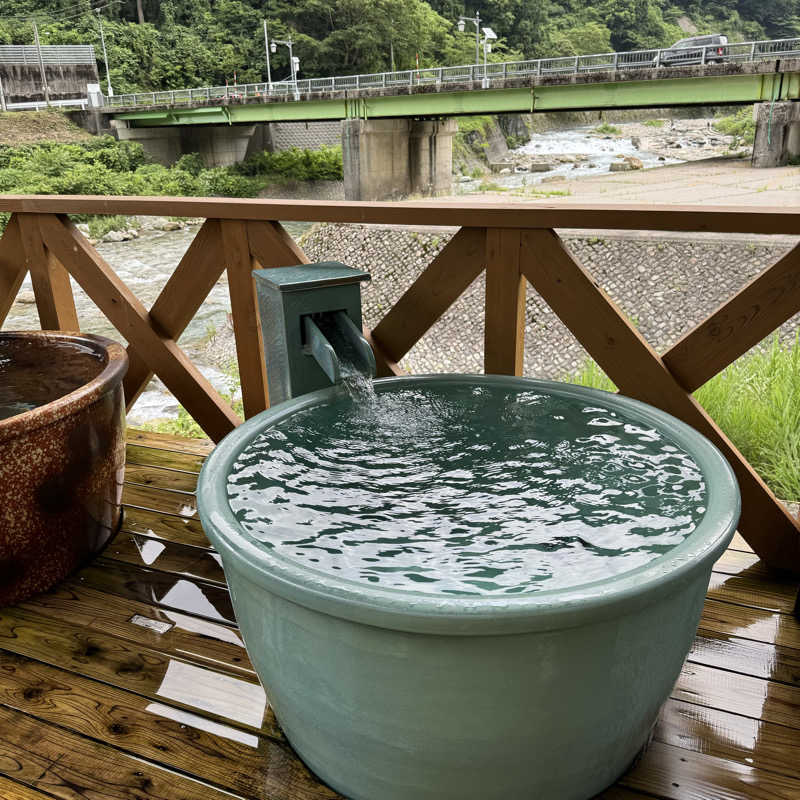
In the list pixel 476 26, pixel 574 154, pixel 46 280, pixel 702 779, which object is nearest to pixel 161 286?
pixel 46 280

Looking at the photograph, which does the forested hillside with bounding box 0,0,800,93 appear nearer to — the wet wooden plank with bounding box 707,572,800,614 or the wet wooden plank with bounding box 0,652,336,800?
the wet wooden plank with bounding box 707,572,800,614

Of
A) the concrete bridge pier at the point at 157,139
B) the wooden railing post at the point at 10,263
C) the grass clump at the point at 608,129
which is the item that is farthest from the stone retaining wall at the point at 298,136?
the wooden railing post at the point at 10,263

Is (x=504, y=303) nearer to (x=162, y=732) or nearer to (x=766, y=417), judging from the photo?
(x=162, y=732)

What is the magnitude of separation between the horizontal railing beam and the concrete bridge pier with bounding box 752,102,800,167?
22.4 meters

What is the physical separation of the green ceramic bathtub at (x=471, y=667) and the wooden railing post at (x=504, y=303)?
88 centimetres

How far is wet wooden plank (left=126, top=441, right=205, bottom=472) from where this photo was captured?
2.48m

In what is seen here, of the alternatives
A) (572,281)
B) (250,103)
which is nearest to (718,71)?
(250,103)

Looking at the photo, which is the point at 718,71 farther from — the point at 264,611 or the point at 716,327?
the point at 264,611

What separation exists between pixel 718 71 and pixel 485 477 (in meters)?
19.4

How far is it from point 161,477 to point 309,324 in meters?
1.01

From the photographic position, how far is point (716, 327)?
170cm

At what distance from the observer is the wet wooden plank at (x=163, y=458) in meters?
2.48

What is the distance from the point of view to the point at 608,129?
3988 cm

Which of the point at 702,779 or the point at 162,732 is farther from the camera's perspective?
the point at 162,732
